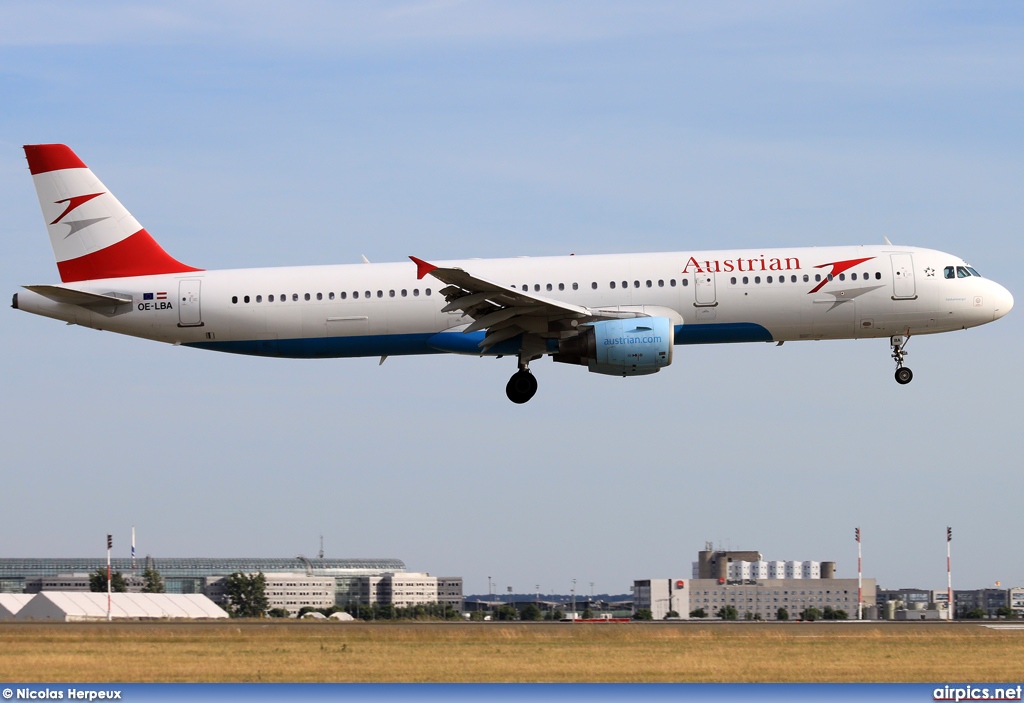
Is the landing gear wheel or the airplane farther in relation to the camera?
the landing gear wheel

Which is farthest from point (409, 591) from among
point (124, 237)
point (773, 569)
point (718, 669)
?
point (718, 669)

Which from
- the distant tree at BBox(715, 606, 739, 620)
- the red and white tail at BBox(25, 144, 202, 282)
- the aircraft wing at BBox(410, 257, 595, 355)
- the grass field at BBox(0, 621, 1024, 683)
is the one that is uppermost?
the red and white tail at BBox(25, 144, 202, 282)

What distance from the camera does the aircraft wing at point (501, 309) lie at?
131 feet

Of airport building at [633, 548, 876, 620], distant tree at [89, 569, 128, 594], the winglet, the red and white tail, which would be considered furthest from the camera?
airport building at [633, 548, 876, 620]

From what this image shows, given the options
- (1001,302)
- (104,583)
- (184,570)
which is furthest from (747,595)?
(1001,302)

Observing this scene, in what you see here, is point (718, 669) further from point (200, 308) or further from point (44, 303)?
point (44, 303)

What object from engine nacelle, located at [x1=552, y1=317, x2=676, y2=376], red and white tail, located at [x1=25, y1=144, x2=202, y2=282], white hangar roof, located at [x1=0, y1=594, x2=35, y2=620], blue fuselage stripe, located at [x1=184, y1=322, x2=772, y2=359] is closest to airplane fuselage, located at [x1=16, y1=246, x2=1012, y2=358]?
blue fuselage stripe, located at [x1=184, y1=322, x2=772, y2=359]

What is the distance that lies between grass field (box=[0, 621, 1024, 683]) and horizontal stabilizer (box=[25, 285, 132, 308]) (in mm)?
11118

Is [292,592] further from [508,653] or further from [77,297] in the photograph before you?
[508,653]

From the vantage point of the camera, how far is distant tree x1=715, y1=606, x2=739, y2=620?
94037 millimetres

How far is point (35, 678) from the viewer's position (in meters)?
24.6

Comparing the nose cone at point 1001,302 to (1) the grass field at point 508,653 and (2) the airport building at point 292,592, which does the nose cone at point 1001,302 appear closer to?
(1) the grass field at point 508,653

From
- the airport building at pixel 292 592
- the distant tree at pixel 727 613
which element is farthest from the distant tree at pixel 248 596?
the distant tree at pixel 727 613

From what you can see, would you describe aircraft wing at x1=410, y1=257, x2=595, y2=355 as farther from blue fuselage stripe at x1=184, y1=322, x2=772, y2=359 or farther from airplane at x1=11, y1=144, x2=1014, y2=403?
blue fuselage stripe at x1=184, y1=322, x2=772, y2=359
